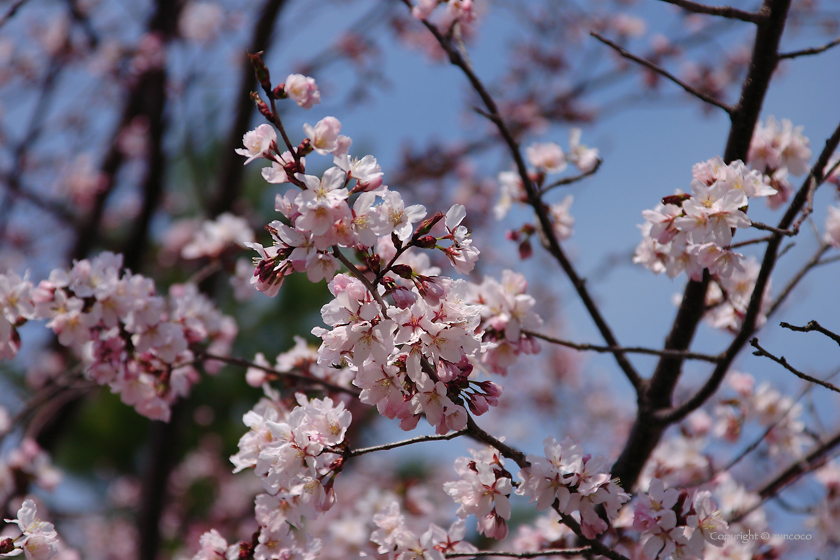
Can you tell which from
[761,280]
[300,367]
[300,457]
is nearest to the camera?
[300,457]

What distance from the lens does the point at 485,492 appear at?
1.27 metres

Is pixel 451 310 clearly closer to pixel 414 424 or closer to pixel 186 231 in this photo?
pixel 414 424

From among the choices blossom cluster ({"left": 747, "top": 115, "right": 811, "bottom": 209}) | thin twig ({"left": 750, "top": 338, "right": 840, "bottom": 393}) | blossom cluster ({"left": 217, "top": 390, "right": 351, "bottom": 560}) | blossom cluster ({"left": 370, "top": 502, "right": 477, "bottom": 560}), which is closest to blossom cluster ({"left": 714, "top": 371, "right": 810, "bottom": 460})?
blossom cluster ({"left": 747, "top": 115, "right": 811, "bottom": 209})

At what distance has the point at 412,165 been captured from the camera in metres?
4.90

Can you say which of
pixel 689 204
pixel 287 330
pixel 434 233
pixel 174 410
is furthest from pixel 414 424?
pixel 287 330

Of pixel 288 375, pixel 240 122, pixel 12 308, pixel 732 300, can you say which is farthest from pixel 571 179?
pixel 240 122

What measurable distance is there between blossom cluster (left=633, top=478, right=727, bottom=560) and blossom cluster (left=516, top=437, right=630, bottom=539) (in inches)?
4.9

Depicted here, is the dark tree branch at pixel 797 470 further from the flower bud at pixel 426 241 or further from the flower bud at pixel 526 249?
the flower bud at pixel 426 241

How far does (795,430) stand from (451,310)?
6.51ft

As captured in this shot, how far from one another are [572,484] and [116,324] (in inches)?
50.9

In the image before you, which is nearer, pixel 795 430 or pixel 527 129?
pixel 795 430

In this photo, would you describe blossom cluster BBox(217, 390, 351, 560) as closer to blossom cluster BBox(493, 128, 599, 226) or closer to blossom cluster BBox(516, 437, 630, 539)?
blossom cluster BBox(516, 437, 630, 539)

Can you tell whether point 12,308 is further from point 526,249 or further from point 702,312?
point 702,312

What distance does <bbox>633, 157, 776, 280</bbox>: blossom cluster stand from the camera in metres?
1.28
